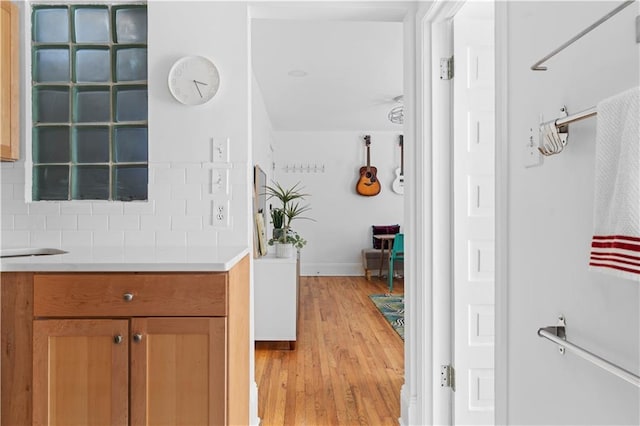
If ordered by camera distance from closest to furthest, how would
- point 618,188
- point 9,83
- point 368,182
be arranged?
point 618,188 → point 9,83 → point 368,182

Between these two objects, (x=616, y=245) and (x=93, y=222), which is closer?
(x=616, y=245)

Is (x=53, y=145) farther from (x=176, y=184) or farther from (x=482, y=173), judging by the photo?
(x=482, y=173)

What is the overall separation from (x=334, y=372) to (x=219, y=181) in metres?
1.63

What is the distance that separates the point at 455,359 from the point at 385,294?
373 cm

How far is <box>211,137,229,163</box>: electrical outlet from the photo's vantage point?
209 cm

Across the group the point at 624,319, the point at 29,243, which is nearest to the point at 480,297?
the point at 624,319

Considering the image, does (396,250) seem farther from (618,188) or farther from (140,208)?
(618,188)

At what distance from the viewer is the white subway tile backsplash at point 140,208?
2.11 meters

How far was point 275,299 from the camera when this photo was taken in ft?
11.1

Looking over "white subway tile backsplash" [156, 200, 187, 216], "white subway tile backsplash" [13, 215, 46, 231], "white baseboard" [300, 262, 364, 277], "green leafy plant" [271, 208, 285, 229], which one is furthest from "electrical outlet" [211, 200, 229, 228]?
"white baseboard" [300, 262, 364, 277]

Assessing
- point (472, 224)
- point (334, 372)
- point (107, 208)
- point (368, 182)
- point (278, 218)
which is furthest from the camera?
point (368, 182)

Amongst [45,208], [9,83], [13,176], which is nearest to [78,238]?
[45,208]

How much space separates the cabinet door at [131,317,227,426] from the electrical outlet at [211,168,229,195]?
31.7 inches

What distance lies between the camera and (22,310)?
4.86 feet
